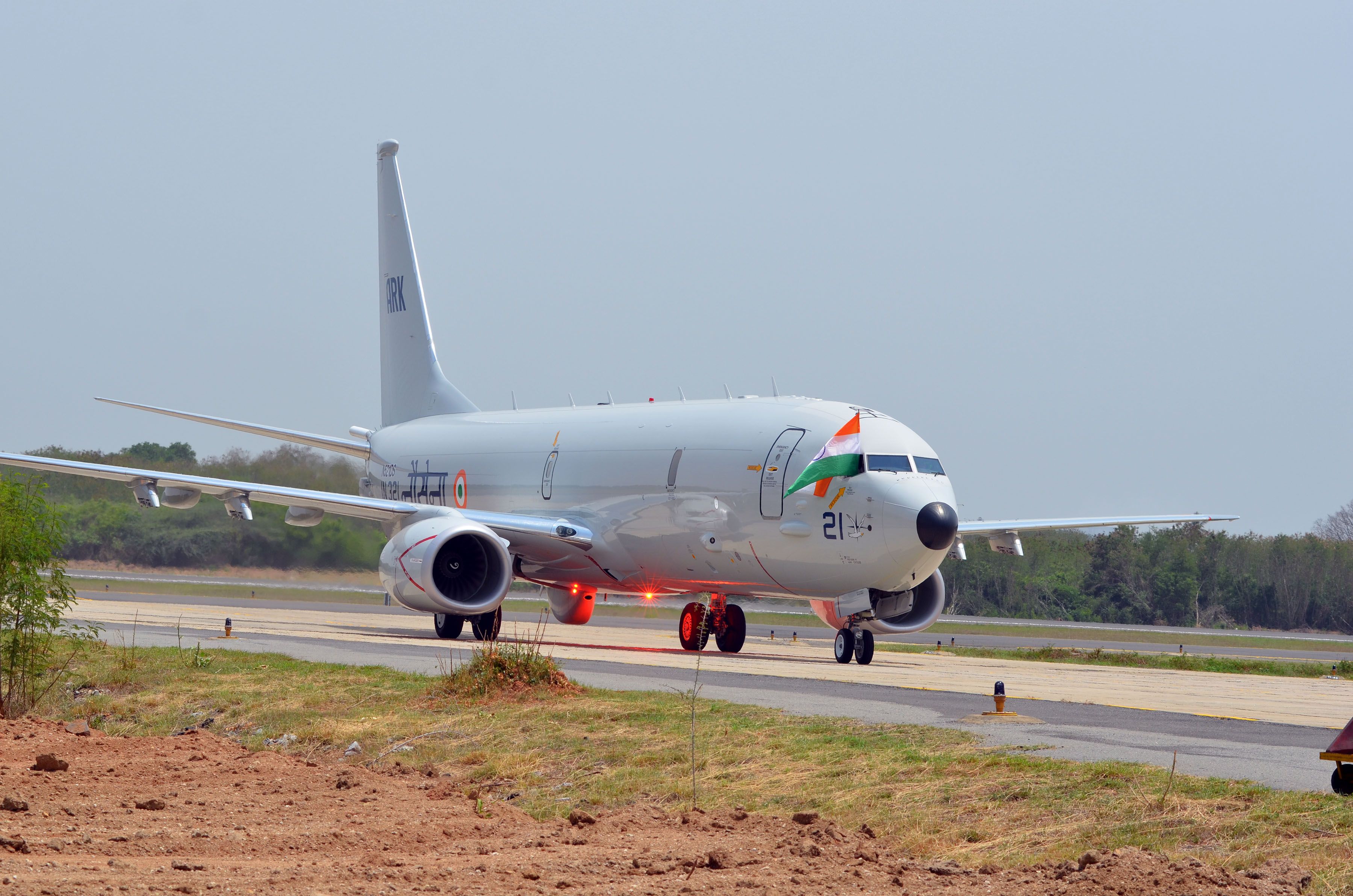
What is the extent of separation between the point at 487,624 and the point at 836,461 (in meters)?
8.26

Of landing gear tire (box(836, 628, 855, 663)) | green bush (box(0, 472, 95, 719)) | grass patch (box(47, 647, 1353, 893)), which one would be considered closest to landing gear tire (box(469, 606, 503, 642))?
landing gear tire (box(836, 628, 855, 663))

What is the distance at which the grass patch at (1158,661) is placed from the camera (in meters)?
27.0

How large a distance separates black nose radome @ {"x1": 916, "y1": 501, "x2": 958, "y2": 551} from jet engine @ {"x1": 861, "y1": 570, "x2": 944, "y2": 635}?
1352 millimetres

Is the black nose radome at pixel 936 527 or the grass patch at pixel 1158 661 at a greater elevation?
the black nose radome at pixel 936 527

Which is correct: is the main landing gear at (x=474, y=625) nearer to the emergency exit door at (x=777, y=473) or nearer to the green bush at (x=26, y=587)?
the emergency exit door at (x=777, y=473)

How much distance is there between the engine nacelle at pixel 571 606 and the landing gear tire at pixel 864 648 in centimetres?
839

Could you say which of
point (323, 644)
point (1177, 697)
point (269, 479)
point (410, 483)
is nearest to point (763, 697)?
point (1177, 697)

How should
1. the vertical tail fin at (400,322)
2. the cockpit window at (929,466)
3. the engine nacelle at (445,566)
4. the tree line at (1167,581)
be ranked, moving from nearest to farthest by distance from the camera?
1. the cockpit window at (929,466)
2. the engine nacelle at (445,566)
3. the vertical tail fin at (400,322)
4. the tree line at (1167,581)

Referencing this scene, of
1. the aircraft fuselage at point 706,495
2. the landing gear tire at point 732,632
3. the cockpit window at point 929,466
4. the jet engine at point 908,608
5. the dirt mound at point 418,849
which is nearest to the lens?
the dirt mound at point 418,849

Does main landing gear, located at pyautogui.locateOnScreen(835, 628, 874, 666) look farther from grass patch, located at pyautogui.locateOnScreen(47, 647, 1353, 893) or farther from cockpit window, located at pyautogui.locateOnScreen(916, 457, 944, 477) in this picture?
grass patch, located at pyautogui.locateOnScreen(47, 647, 1353, 893)

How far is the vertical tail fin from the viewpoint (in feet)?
118

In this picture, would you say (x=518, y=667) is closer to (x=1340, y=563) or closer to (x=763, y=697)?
(x=763, y=697)

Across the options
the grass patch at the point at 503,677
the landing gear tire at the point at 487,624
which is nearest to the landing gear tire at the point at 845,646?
the landing gear tire at the point at 487,624

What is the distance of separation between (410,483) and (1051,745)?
23371mm
